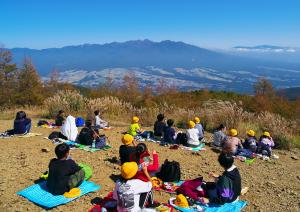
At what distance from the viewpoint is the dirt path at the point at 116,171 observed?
20.0 ft

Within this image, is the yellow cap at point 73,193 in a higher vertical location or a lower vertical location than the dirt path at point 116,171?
higher

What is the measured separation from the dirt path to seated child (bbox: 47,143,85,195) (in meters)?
0.35

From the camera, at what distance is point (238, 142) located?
9273mm

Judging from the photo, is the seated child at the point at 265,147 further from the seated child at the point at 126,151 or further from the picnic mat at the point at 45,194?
the picnic mat at the point at 45,194

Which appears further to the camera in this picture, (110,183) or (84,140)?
(84,140)

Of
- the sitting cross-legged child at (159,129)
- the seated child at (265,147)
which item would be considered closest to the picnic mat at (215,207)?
the seated child at (265,147)

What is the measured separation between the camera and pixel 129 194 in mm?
5023

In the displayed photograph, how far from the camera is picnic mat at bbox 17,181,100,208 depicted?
5.63 metres

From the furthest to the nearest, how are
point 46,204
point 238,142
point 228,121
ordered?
point 228,121 < point 238,142 < point 46,204

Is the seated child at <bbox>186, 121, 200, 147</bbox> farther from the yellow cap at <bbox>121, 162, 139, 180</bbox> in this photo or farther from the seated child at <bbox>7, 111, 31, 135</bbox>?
the seated child at <bbox>7, 111, 31, 135</bbox>

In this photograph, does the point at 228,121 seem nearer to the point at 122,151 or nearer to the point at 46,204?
the point at 122,151

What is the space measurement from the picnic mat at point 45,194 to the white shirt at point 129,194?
1199 millimetres

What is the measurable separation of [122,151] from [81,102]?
9.05 metres

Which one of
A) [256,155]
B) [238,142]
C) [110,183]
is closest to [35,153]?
[110,183]
